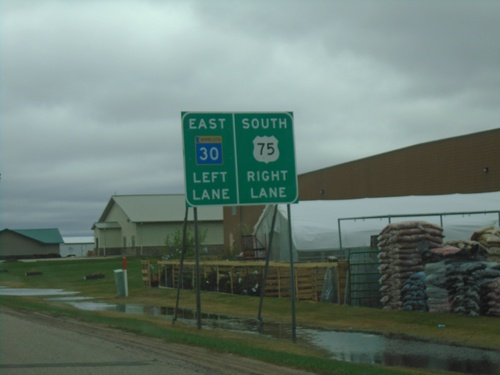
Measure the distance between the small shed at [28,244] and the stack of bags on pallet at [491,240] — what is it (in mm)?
84450

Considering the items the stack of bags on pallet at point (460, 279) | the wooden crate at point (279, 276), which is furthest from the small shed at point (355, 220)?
the stack of bags on pallet at point (460, 279)

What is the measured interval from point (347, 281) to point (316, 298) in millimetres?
1919

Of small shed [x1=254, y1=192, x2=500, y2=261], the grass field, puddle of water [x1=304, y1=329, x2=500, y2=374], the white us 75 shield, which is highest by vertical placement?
the white us 75 shield

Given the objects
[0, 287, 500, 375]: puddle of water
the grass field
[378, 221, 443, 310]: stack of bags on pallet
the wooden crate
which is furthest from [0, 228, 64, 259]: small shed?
[378, 221, 443, 310]: stack of bags on pallet

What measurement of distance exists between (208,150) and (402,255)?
20.3 feet

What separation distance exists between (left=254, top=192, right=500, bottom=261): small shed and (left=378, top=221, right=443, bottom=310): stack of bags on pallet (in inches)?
406

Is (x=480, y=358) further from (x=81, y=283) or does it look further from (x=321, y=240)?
(x=81, y=283)

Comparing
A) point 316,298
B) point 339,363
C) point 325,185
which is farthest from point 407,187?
point 339,363

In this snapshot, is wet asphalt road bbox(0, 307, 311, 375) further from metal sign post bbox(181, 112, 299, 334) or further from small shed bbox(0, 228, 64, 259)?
small shed bbox(0, 228, 64, 259)

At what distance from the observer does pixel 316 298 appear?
930 inches

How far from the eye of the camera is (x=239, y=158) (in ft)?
55.7

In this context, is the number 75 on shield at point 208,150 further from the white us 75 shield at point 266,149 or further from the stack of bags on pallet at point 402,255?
the stack of bags on pallet at point 402,255

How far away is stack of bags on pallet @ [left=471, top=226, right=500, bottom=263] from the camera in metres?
18.7

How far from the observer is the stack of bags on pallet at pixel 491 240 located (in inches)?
736
